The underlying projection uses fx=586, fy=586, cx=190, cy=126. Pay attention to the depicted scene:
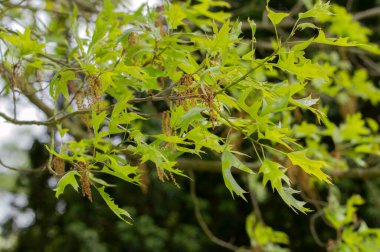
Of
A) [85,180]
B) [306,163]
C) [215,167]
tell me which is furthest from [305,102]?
[215,167]

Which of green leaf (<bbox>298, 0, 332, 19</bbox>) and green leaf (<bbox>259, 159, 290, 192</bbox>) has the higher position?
green leaf (<bbox>298, 0, 332, 19</bbox>)

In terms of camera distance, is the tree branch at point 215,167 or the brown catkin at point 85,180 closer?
the brown catkin at point 85,180

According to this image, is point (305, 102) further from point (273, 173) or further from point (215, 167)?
Result: point (215, 167)

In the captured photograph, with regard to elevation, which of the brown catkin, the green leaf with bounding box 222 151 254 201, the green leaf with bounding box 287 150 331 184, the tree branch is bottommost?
the tree branch

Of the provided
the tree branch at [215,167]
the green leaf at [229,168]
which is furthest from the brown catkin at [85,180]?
the tree branch at [215,167]

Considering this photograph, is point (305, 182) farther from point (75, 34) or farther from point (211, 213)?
point (211, 213)

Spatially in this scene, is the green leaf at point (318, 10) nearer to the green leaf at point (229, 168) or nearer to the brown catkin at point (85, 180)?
the green leaf at point (229, 168)

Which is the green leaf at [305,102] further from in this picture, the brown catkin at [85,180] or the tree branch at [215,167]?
the tree branch at [215,167]

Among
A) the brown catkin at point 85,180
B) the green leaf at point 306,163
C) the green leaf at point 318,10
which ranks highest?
the green leaf at point 318,10

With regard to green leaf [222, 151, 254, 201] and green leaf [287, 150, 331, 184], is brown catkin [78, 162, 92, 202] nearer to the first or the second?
green leaf [222, 151, 254, 201]

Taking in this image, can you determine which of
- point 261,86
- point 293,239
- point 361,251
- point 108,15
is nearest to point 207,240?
point 293,239

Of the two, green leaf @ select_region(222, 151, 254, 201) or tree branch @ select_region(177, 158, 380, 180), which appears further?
tree branch @ select_region(177, 158, 380, 180)

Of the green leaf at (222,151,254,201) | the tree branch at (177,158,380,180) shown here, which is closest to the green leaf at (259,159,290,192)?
the green leaf at (222,151,254,201)

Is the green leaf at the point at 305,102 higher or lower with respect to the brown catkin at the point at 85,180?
higher
